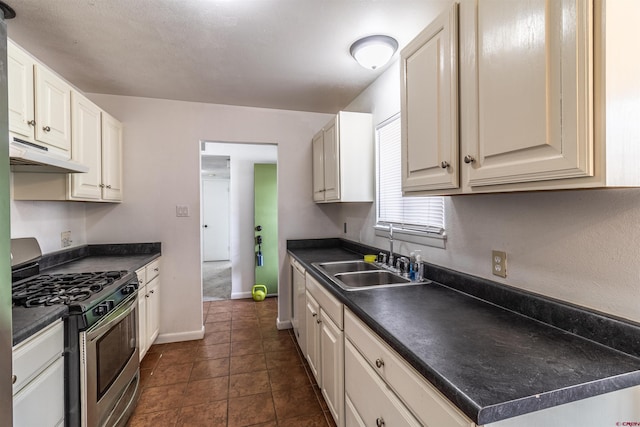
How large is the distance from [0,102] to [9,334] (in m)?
0.57

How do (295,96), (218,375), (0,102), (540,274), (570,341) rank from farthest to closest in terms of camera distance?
(295,96) < (218,375) < (540,274) < (570,341) < (0,102)

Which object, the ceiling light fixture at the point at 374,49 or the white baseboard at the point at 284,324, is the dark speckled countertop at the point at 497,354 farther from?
the white baseboard at the point at 284,324

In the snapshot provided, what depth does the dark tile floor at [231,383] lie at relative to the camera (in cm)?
185

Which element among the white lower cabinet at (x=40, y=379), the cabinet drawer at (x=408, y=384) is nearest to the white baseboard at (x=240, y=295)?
the white lower cabinet at (x=40, y=379)

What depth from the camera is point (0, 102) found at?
703 mm

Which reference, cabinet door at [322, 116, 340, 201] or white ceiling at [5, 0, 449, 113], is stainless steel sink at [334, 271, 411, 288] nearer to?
cabinet door at [322, 116, 340, 201]

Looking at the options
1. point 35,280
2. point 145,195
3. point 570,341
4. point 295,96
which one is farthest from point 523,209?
point 145,195

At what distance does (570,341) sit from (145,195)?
127 inches

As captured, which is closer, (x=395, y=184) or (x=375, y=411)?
(x=375, y=411)

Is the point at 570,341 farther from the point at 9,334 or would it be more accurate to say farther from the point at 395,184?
the point at 9,334

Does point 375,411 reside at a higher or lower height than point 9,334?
lower

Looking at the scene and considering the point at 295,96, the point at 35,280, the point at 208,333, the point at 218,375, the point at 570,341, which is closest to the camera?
the point at 570,341

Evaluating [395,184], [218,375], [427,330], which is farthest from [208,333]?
[427,330]

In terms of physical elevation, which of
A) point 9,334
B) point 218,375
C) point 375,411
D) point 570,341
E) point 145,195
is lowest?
point 218,375
